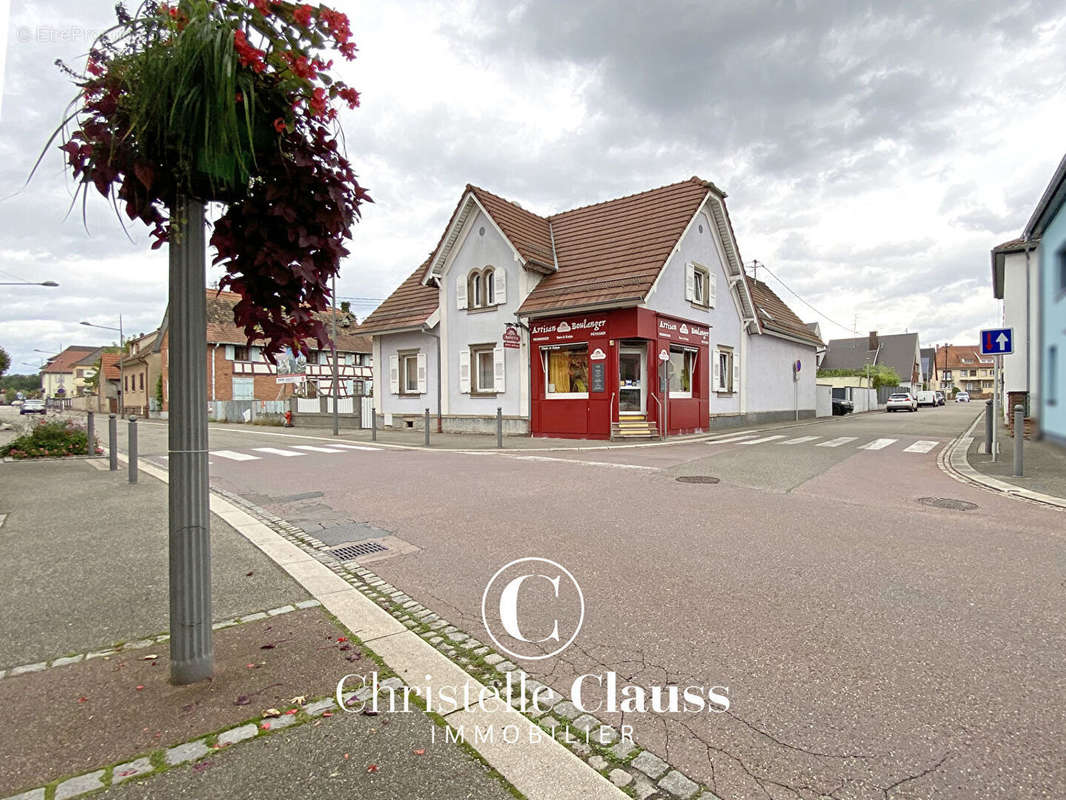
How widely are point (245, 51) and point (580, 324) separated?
15607 millimetres

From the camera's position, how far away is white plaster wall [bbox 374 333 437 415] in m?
21.9

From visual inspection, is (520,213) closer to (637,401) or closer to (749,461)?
(637,401)

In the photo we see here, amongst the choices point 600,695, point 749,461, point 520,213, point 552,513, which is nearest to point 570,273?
point 520,213

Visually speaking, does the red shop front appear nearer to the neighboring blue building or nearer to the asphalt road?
the asphalt road

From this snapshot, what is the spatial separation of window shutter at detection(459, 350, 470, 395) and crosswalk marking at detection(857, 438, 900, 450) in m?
12.2

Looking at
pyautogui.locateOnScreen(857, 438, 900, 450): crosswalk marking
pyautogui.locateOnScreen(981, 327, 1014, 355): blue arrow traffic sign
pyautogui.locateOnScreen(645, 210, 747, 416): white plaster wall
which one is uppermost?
pyautogui.locateOnScreen(645, 210, 747, 416): white plaster wall

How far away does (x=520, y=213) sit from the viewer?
21656 mm

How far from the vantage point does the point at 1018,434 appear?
8.52 meters

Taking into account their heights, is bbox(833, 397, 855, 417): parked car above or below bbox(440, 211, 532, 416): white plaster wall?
below

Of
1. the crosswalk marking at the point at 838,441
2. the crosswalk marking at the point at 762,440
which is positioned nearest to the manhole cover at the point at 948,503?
the crosswalk marking at the point at 838,441

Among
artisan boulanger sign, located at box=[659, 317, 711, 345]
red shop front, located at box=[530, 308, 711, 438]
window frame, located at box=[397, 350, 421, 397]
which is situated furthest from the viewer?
window frame, located at box=[397, 350, 421, 397]

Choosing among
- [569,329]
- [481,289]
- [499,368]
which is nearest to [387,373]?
[481,289]

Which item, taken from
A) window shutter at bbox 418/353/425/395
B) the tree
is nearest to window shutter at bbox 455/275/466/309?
window shutter at bbox 418/353/425/395

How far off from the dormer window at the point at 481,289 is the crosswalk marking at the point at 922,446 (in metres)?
12.3
